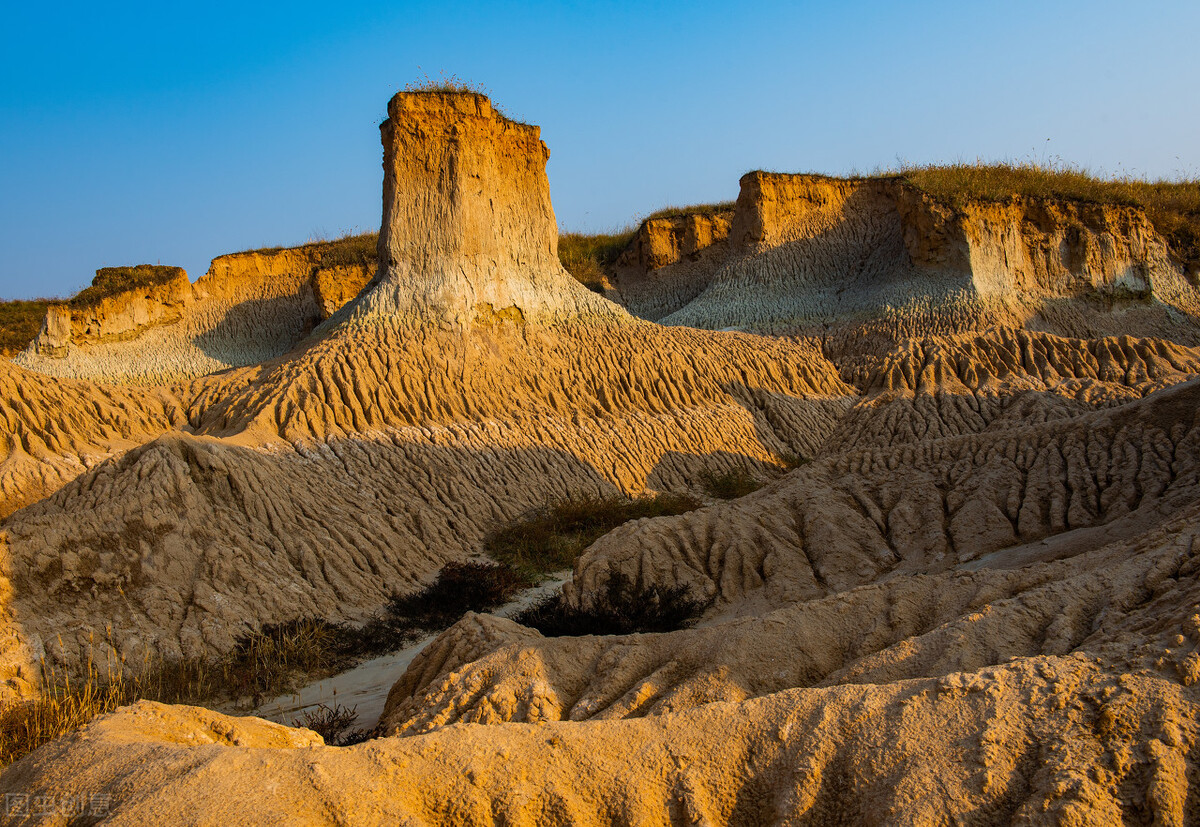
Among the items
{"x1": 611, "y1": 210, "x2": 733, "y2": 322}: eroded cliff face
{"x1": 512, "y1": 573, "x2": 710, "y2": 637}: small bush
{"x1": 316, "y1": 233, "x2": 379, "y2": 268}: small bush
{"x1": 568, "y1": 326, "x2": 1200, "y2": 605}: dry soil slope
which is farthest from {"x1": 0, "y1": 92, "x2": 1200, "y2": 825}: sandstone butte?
{"x1": 611, "y1": 210, "x2": 733, "y2": 322}: eroded cliff face

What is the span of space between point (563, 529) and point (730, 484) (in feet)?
12.5

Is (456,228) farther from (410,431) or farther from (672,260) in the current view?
(672,260)

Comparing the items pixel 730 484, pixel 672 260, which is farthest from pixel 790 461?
pixel 672 260

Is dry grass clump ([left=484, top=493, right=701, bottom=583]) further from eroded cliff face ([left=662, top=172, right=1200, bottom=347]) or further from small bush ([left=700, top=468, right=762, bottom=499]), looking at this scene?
eroded cliff face ([left=662, top=172, right=1200, bottom=347])

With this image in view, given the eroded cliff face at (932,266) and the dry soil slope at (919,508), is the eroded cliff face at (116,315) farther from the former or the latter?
the dry soil slope at (919,508)

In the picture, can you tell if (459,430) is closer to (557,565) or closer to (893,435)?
(557,565)

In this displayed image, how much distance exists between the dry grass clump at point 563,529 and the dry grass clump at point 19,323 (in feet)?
59.1

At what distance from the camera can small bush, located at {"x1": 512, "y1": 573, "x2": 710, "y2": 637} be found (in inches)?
302

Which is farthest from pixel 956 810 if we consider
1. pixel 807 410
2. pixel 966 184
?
pixel 966 184

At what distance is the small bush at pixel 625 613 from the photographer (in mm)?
7664

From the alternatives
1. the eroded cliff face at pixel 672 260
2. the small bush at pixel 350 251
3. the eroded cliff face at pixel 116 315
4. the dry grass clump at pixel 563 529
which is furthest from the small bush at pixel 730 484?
the eroded cliff face at pixel 116 315

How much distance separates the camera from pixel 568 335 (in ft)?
55.5

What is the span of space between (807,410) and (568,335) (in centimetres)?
545

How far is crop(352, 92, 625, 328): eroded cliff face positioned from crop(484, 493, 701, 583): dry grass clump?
177 inches
